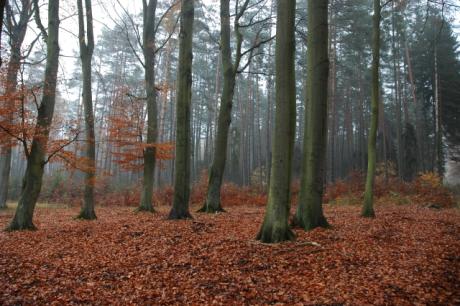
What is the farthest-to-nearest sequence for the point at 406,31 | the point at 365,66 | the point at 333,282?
the point at 365,66 → the point at 406,31 → the point at 333,282

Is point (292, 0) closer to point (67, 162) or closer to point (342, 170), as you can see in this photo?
point (67, 162)

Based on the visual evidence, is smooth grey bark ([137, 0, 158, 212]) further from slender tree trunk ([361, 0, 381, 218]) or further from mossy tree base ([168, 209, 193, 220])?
slender tree trunk ([361, 0, 381, 218])

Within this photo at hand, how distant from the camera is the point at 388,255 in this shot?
554 cm

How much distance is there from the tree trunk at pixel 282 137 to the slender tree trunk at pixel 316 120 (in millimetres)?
1456

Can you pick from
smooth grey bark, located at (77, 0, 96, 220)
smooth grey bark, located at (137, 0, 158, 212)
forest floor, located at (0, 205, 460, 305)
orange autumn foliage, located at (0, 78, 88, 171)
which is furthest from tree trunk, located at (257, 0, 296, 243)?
smooth grey bark, located at (137, 0, 158, 212)

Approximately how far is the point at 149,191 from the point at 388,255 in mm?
10266

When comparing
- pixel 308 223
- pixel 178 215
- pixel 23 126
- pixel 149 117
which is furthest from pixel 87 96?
pixel 308 223

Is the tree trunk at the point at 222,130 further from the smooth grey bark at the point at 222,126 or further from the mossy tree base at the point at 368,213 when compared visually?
the mossy tree base at the point at 368,213

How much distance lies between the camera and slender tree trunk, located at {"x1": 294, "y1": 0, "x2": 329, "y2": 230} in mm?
7758

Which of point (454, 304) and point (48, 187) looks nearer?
point (454, 304)

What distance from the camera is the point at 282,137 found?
629 cm

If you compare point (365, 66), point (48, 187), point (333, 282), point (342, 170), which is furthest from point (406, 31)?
point (48, 187)

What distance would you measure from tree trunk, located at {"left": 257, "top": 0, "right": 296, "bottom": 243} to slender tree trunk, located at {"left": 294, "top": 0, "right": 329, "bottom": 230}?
146 cm

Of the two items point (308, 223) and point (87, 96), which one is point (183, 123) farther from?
point (308, 223)
